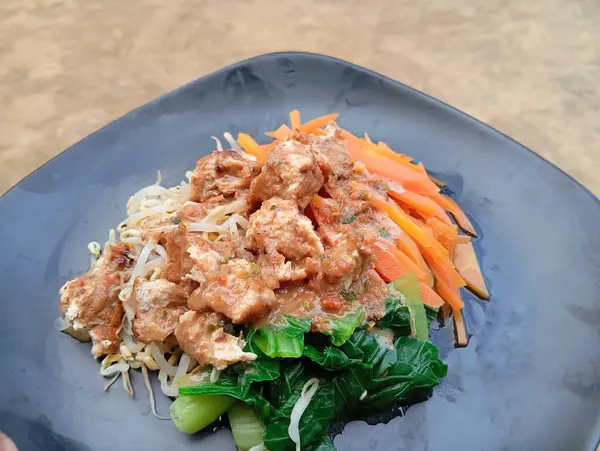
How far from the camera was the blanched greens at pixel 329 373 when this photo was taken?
214 centimetres

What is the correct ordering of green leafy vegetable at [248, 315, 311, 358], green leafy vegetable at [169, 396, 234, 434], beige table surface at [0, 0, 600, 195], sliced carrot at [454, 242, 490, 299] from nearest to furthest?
green leafy vegetable at [248, 315, 311, 358], green leafy vegetable at [169, 396, 234, 434], sliced carrot at [454, 242, 490, 299], beige table surface at [0, 0, 600, 195]

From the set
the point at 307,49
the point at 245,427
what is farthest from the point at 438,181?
the point at 307,49

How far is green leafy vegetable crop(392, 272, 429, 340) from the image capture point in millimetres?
2385

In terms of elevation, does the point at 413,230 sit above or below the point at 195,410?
above

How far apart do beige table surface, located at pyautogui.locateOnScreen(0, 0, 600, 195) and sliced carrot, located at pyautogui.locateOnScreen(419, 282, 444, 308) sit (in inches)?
91.4

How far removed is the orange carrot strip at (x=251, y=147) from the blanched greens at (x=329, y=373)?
113 centimetres

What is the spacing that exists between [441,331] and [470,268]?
1.28 ft

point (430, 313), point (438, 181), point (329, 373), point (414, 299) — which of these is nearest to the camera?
point (329, 373)

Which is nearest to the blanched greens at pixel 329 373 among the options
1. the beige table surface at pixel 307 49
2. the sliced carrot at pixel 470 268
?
the sliced carrot at pixel 470 268

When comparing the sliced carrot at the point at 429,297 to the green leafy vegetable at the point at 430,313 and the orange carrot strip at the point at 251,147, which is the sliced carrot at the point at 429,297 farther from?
the orange carrot strip at the point at 251,147

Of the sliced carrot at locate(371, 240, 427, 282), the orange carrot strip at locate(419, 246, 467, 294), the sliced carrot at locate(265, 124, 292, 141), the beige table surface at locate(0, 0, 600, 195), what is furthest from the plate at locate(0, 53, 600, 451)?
the beige table surface at locate(0, 0, 600, 195)

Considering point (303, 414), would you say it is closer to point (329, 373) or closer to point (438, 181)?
point (329, 373)

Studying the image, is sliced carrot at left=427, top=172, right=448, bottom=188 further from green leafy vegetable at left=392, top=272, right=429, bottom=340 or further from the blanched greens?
the blanched greens

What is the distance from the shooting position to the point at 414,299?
240 cm
